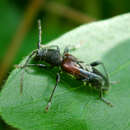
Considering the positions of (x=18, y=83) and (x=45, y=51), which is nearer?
(x=18, y=83)

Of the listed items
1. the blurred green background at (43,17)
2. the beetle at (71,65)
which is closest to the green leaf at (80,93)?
the beetle at (71,65)

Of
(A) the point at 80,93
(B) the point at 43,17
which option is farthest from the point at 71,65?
(B) the point at 43,17

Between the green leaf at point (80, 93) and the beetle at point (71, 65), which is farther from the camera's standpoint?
the beetle at point (71, 65)

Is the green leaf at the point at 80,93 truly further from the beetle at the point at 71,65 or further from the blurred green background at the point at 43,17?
the blurred green background at the point at 43,17

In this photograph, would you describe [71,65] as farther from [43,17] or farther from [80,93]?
[43,17]

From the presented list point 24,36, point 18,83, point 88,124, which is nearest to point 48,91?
point 18,83

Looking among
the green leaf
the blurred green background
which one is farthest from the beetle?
the blurred green background

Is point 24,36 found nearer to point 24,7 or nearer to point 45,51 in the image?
point 24,7
